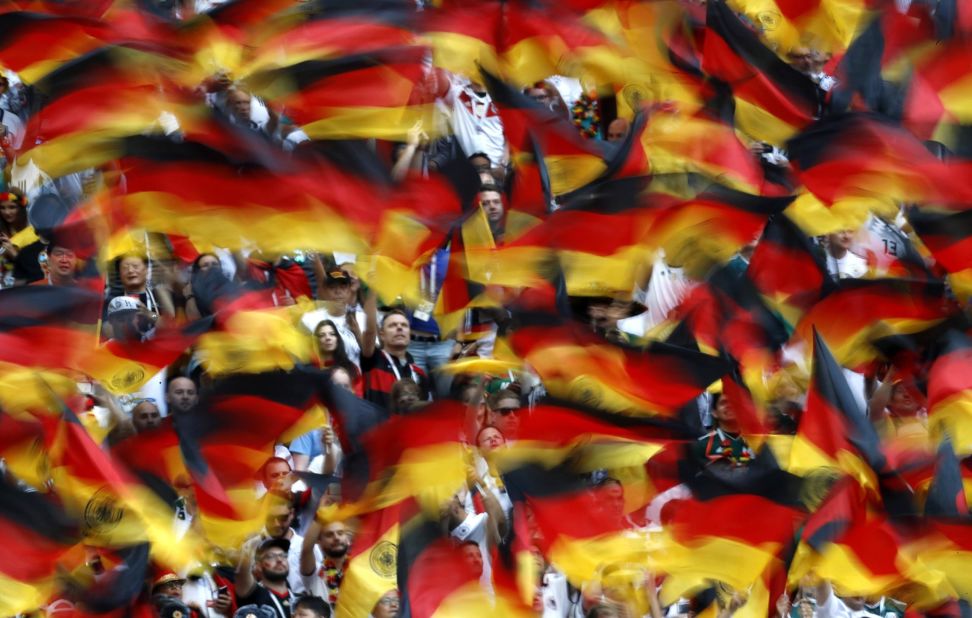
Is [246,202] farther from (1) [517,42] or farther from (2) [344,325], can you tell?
(1) [517,42]

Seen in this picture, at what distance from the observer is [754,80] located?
37.9 ft

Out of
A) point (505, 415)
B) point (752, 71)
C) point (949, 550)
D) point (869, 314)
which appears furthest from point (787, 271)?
point (949, 550)

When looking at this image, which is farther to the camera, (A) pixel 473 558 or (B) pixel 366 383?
(B) pixel 366 383

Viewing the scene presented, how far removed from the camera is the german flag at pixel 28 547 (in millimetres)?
8469

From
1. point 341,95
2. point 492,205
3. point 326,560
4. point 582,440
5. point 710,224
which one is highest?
point 341,95

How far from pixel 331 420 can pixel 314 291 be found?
1.98 m

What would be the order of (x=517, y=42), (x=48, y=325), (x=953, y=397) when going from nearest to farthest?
1. (x=48, y=325)
2. (x=953, y=397)
3. (x=517, y=42)

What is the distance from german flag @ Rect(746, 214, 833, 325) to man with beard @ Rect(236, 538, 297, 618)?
2.59 m

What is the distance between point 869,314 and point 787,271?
1.64 feet

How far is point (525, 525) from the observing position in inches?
366

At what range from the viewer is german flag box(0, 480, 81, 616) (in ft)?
27.8

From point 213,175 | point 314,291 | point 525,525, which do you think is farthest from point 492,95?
point 525,525

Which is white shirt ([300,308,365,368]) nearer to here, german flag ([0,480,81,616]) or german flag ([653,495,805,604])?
german flag ([653,495,805,604])

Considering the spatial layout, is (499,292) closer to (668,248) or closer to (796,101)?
(668,248)
